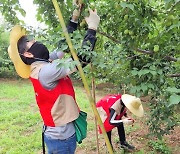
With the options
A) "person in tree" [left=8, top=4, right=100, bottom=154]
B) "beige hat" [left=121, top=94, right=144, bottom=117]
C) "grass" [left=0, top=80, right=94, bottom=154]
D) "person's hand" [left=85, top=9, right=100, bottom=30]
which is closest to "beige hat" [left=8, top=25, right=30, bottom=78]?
"person in tree" [left=8, top=4, right=100, bottom=154]

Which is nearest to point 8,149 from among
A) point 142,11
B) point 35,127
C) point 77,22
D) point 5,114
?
point 35,127

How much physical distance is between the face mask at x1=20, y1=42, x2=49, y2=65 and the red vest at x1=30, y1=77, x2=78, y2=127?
142mm

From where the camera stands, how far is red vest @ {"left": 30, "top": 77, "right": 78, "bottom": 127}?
2.10 metres

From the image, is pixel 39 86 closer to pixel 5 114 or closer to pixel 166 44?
pixel 166 44

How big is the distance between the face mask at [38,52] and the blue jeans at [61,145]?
0.60m

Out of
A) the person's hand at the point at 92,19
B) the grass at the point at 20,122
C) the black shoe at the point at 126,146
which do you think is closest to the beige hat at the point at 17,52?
the person's hand at the point at 92,19

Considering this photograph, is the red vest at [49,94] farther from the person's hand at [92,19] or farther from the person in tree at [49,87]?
the person's hand at [92,19]

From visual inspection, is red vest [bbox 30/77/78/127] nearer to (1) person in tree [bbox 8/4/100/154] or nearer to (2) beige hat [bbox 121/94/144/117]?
(1) person in tree [bbox 8/4/100/154]

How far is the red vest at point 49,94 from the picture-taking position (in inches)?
82.6

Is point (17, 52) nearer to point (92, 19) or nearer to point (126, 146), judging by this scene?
point (92, 19)

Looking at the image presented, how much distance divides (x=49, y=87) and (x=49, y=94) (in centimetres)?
6

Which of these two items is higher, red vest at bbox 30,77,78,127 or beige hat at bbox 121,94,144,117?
red vest at bbox 30,77,78,127

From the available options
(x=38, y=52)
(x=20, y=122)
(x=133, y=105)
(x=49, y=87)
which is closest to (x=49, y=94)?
(x=49, y=87)

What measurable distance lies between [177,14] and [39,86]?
1010 mm
